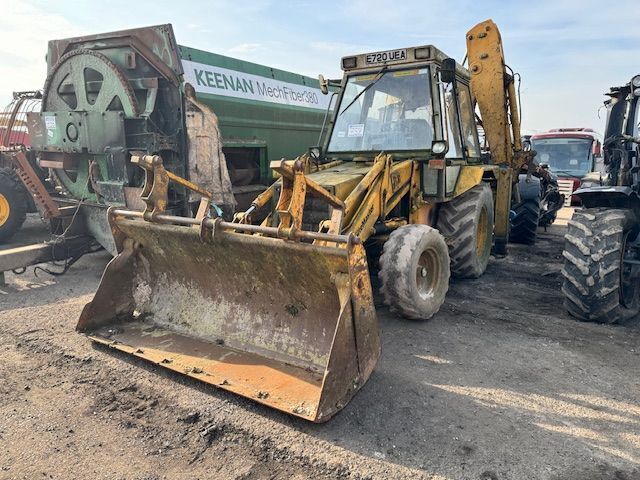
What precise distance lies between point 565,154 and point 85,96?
41.2 ft

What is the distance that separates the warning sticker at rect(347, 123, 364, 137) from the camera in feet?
17.9

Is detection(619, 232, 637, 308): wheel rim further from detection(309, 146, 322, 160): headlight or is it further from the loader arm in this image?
detection(309, 146, 322, 160): headlight

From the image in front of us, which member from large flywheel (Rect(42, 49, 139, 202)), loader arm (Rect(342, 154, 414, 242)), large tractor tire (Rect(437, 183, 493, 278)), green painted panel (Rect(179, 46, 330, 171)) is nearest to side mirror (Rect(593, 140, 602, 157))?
green painted panel (Rect(179, 46, 330, 171))

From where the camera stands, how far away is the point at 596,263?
4336 mm

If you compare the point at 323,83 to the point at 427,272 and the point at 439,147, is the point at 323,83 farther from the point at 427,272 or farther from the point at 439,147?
the point at 427,272

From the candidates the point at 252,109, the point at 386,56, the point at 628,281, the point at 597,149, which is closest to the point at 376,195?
the point at 386,56

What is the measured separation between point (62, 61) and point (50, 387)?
520 cm

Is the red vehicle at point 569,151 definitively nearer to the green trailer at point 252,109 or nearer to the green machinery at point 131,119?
the green trailer at point 252,109

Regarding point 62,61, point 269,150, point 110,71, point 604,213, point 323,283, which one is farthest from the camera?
point 269,150

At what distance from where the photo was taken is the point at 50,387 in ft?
11.6

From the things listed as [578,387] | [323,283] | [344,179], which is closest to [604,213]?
[578,387]

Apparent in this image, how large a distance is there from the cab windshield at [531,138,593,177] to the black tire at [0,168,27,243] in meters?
12.5

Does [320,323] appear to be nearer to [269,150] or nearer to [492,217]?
[492,217]

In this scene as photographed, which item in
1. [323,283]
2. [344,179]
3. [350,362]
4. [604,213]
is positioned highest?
[344,179]
